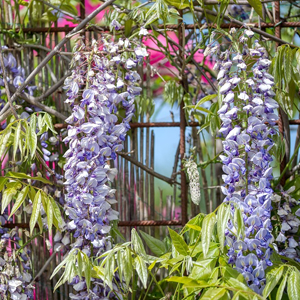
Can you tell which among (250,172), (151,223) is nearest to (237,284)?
(250,172)

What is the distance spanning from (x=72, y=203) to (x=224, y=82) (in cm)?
61

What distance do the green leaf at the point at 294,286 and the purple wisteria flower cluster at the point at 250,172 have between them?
0.11 m

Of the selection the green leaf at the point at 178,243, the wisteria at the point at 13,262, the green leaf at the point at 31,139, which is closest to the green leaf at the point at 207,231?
the green leaf at the point at 178,243

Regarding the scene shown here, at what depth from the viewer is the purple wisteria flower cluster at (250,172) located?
1335 mm

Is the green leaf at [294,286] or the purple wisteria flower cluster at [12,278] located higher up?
the green leaf at [294,286]

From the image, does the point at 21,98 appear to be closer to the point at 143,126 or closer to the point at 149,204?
the point at 143,126

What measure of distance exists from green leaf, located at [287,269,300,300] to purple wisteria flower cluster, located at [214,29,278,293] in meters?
0.11

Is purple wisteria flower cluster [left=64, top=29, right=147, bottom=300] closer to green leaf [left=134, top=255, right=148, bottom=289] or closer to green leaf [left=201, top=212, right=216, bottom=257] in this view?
green leaf [left=134, top=255, right=148, bottom=289]

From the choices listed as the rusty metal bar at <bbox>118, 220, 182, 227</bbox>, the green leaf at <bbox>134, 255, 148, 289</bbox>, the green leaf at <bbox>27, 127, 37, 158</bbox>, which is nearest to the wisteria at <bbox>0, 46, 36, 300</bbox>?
the green leaf at <bbox>27, 127, 37, 158</bbox>

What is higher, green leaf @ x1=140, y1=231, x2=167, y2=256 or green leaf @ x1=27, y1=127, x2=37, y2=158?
green leaf @ x1=27, y1=127, x2=37, y2=158

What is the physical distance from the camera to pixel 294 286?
4.03 ft

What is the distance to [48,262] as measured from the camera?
203cm

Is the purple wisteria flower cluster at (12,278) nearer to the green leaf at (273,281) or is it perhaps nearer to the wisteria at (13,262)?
the wisteria at (13,262)

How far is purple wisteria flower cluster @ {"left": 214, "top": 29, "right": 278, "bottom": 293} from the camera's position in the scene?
1.33m
